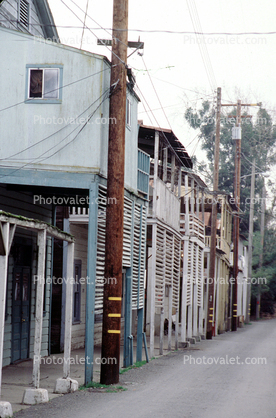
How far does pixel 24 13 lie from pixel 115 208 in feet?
27.6

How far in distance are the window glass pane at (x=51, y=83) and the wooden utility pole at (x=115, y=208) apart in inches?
44.9

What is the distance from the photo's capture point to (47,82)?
1270cm

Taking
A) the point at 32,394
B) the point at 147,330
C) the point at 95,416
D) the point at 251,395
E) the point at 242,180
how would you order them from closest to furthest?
the point at 95,416, the point at 32,394, the point at 251,395, the point at 147,330, the point at 242,180

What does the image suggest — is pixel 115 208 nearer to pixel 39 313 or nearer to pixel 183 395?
pixel 39 313

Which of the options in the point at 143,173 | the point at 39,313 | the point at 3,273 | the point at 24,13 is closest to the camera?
the point at 3,273

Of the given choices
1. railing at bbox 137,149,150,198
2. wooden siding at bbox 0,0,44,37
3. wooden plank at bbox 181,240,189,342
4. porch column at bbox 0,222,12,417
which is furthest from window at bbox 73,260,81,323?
porch column at bbox 0,222,12,417

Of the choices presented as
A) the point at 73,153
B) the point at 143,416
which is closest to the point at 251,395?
the point at 143,416

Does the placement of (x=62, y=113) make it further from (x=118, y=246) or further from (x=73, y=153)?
(x=118, y=246)

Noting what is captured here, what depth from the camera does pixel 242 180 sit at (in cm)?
6247

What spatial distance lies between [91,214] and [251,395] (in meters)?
4.53

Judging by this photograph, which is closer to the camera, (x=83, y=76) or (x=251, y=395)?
(x=251, y=395)

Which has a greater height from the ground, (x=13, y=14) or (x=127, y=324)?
(x=13, y=14)

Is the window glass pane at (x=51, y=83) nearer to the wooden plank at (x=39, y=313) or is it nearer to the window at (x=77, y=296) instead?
the wooden plank at (x=39, y=313)

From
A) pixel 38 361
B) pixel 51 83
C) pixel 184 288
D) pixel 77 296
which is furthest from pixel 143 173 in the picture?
pixel 38 361
